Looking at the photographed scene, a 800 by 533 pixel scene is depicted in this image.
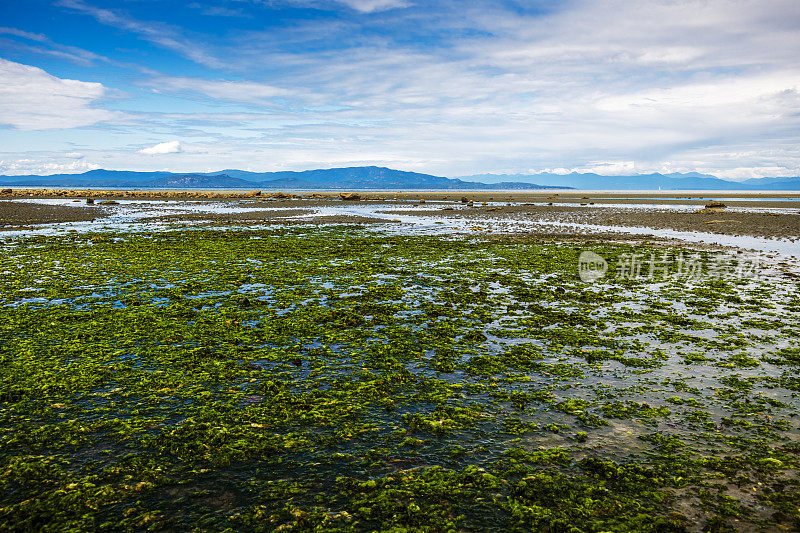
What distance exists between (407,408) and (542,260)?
19817 millimetres

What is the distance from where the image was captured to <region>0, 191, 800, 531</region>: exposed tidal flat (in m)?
6.23

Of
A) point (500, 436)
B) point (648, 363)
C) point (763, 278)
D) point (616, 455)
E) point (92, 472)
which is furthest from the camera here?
point (763, 278)

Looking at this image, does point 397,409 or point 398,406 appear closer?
point 397,409

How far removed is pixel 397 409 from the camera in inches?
357

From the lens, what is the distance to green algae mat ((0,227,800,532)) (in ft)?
20.4

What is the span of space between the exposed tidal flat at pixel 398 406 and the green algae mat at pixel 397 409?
0.05 m

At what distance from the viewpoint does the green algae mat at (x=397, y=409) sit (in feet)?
20.4

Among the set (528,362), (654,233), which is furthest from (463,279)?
(654,233)

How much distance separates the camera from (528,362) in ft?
37.8

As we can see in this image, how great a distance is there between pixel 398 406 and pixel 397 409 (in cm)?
12

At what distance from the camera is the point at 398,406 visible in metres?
9.18

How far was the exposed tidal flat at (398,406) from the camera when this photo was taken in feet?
20.4

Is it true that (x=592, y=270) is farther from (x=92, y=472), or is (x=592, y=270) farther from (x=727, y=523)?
(x=92, y=472)

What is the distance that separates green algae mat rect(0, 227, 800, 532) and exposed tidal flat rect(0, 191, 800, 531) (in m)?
0.05
